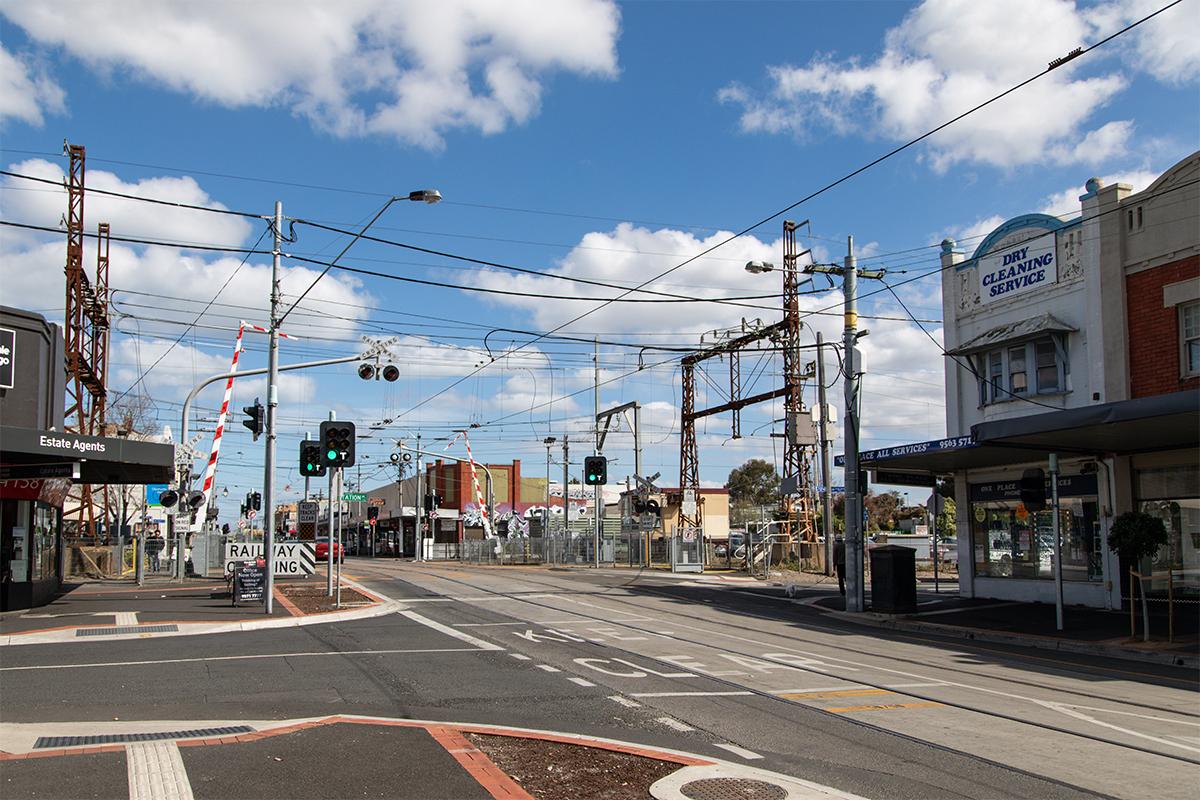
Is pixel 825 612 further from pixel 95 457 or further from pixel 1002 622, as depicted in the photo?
pixel 95 457

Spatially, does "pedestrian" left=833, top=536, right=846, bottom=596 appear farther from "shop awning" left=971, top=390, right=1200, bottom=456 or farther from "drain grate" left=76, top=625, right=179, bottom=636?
"drain grate" left=76, top=625, right=179, bottom=636

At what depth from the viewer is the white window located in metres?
20.1

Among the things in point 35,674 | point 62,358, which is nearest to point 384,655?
point 35,674

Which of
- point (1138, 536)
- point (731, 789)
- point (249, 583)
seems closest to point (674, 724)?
point (731, 789)

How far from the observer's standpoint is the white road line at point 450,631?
15523mm

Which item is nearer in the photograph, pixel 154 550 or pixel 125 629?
pixel 125 629

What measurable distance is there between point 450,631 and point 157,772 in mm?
10436

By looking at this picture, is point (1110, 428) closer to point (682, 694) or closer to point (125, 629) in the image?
point (682, 694)

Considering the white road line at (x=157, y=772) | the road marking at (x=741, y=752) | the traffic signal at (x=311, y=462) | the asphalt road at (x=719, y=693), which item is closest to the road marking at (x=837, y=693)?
the asphalt road at (x=719, y=693)

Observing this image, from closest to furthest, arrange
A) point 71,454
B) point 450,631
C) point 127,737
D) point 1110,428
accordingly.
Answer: point 127,737
point 450,631
point 1110,428
point 71,454

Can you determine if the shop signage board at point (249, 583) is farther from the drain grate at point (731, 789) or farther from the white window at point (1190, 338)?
the white window at point (1190, 338)

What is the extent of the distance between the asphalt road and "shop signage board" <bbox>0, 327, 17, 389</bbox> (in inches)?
330

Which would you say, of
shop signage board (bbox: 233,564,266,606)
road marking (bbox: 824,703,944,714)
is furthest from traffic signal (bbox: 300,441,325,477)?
road marking (bbox: 824,703,944,714)

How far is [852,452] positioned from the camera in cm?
2311
